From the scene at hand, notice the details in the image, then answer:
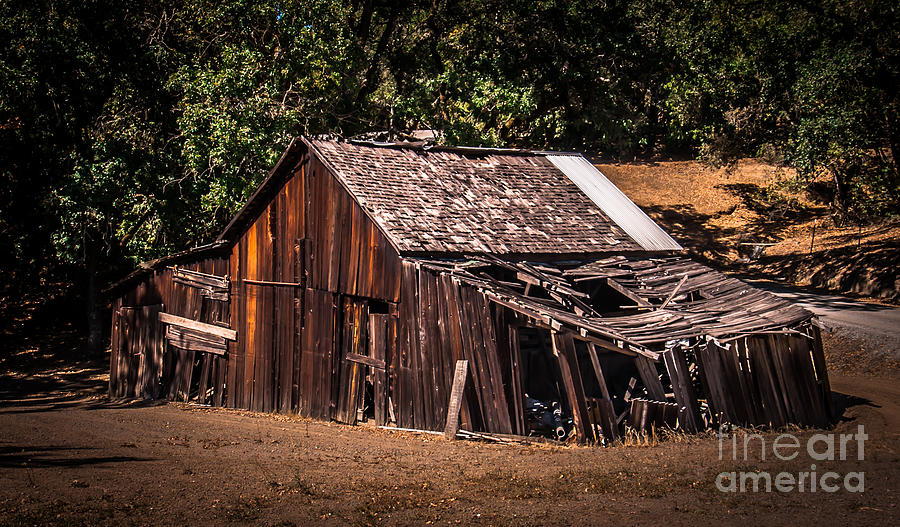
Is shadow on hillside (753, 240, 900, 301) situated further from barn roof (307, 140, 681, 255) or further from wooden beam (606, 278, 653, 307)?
wooden beam (606, 278, 653, 307)

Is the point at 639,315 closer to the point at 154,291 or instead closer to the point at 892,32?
the point at 154,291

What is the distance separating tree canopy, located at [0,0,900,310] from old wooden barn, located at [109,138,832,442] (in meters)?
3.67

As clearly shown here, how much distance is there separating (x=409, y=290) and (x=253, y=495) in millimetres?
5920

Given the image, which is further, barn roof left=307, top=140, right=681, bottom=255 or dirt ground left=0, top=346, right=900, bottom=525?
barn roof left=307, top=140, right=681, bottom=255

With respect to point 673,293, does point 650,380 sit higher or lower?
lower

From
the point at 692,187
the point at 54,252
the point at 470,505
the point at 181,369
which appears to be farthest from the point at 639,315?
the point at 692,187

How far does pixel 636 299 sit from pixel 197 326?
10750 mm

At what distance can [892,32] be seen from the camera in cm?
2589

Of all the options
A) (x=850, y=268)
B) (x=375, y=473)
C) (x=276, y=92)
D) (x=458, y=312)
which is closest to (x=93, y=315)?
(x=276, y=92)

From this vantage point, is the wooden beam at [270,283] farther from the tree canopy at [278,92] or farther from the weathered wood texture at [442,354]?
the tree canopy at [278,92]

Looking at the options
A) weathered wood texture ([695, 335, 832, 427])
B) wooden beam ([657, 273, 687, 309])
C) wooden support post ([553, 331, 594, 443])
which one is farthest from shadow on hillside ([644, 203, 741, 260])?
wooden support post ([553, 331, 594, 443])

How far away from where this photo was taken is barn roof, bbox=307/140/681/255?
16.2 meters

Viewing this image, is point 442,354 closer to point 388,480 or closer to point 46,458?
point 388,480

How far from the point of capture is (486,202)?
1825cm
